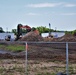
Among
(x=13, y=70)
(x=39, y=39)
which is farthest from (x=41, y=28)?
(x=13, y=70)

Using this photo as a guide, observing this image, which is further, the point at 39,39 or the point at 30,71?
the point at 39,39

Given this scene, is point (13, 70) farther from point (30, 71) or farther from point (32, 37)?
point (32, 37)

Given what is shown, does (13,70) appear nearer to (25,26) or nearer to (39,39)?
(39,39)

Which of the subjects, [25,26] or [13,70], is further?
[25,26]

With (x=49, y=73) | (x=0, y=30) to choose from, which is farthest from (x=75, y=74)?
(x=0, y=30)

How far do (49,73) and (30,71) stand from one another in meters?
1.34

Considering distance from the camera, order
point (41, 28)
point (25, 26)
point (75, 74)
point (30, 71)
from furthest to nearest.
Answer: point (41, 28)
point (25, 26)
point (30, 71)
point (75, 74)

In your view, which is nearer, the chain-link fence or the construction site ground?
the chain-link fence

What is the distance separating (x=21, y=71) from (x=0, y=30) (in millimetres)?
143204

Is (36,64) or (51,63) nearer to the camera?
(36,64)

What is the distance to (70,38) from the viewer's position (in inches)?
2418

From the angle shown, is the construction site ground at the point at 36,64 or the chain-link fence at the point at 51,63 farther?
the construction site ground at the point at 36,64

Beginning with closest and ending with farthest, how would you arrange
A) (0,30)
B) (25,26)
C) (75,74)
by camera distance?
(75,74) → (25,26) → (0,30)

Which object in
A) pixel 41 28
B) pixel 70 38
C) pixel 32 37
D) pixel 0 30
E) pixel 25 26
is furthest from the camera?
pixel 41 28
